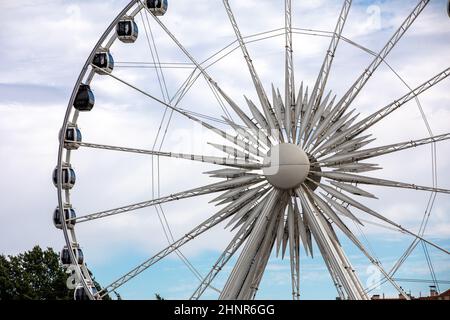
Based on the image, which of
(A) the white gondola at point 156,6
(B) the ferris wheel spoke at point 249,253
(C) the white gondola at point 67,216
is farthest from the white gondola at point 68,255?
(A) the white gondola at point 156,6

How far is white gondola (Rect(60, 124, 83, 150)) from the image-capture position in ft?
97.7

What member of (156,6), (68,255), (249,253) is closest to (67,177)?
(68,255)

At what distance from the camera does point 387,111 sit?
26062 mm

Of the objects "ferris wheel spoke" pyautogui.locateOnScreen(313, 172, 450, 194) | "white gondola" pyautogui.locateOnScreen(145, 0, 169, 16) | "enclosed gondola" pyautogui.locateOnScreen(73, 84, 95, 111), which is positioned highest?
"white gondola" pyautogui.locateOnScreen(145, 0, 169, 16)

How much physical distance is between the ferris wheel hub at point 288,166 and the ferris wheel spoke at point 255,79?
35.1 inches

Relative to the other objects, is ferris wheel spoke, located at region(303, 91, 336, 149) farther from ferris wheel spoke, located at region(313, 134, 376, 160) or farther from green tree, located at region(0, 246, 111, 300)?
green tree, located at region(0, 246, 111, 300)

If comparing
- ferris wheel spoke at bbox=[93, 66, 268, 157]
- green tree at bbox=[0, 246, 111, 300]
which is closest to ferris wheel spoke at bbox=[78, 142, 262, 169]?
ferris wheel spoke at bbox=[93, 66, 268, 157]

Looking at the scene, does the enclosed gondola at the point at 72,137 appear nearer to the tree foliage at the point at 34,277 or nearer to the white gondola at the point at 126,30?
the white gondola at the point at 126,30

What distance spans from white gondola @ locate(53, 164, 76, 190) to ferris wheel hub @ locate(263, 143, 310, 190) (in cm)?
683

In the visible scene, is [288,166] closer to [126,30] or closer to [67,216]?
[126,30]

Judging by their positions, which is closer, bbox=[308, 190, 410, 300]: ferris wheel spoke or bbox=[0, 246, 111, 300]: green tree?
bbox=[308, 190, 410, 300]: ferris wheel spoke
